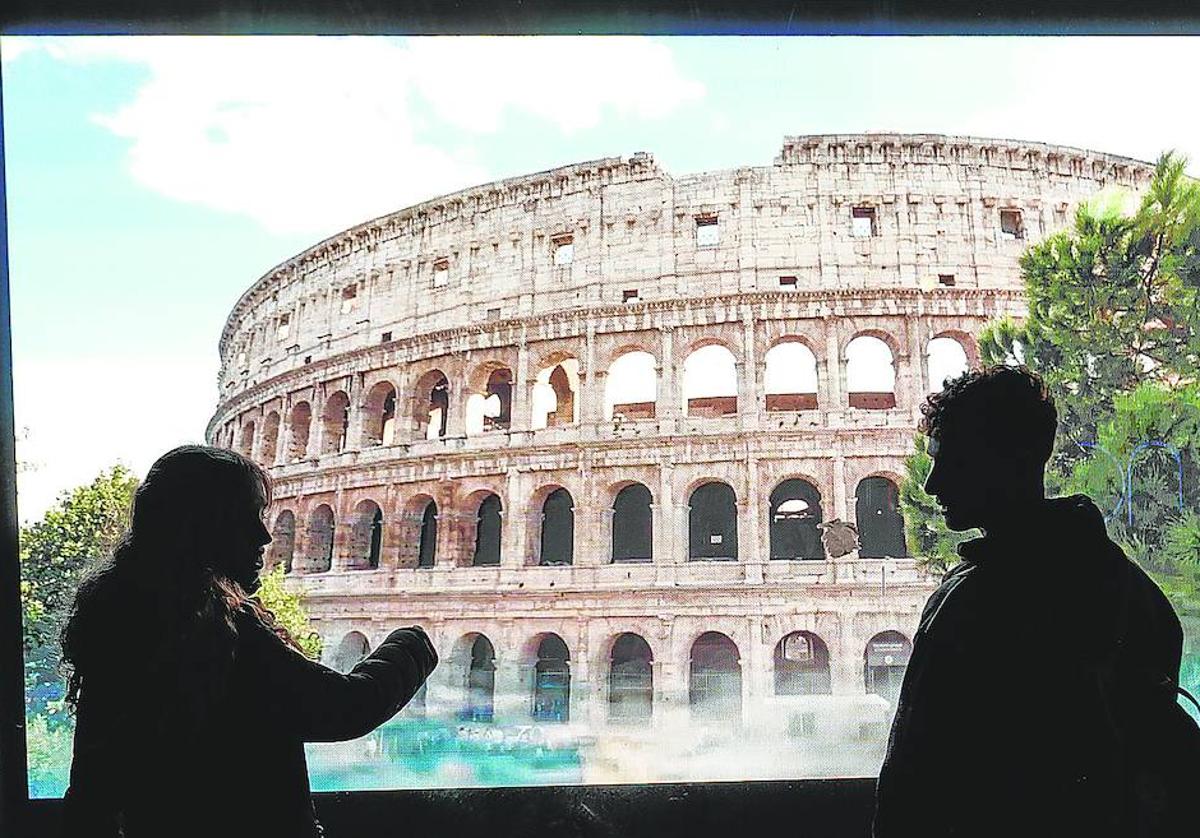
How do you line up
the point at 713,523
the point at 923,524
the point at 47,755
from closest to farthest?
1. the point at 47,755
2. the point at 923,524
3. the point at 713,523

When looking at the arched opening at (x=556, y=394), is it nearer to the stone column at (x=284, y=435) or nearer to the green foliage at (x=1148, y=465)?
the stone column at (x=284, y=435)

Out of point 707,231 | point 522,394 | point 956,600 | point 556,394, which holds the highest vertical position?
point 707,231

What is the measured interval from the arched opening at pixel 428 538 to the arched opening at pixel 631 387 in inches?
75.2

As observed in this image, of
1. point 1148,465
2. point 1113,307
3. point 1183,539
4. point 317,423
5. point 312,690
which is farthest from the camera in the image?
point 317,423

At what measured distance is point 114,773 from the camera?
1359 mm

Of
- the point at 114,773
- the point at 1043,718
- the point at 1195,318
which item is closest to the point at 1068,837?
the point at 1043,718

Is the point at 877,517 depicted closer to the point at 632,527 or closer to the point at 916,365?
the point at 916,365

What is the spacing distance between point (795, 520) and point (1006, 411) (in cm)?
672

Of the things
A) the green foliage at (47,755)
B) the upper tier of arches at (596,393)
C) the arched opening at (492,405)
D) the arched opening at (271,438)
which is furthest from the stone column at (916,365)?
the green foliage at (47,755)

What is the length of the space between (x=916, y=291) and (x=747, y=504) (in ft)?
7.70

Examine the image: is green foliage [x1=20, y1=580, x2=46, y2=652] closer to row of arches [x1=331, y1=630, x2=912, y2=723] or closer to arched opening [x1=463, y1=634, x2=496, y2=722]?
row of arches [x1=331, y1=630, x2=912, y2=723]

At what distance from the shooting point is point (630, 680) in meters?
7.51

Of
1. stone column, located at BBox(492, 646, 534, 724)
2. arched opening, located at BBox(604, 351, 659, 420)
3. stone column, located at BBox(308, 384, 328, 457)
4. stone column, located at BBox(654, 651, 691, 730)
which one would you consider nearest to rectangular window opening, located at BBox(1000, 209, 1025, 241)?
arched opening, located at BBox(604, 351, 659, 420)

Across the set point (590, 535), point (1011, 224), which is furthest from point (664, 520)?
point (1011, 224)
